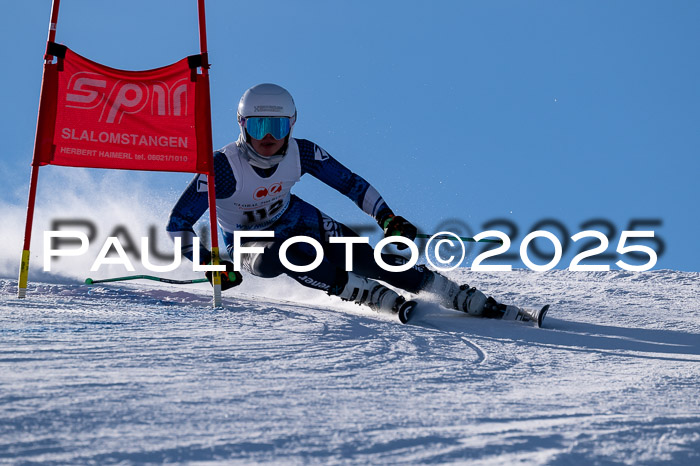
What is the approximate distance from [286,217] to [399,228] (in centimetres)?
83

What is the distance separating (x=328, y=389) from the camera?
85.6 inches

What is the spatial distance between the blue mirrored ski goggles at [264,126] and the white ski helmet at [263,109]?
0.09 ft

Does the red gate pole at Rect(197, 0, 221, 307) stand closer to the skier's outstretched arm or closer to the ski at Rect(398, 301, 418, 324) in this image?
the skier's outstretched arm

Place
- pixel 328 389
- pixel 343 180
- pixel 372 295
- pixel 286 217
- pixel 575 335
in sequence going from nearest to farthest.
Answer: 1. pixel 328 389
2. pixel 575 335
3. pixel 372 295
4. pixel 286 217
5. pixel 343 180

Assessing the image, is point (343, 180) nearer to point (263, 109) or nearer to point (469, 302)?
point (263, 109)

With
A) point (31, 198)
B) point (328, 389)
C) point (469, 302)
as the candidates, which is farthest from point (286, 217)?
point (328, 389)

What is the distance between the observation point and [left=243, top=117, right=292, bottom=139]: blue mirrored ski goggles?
15.4 feet

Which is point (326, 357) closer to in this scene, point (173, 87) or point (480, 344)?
point (480, 344)

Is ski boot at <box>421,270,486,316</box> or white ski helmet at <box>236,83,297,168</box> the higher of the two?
white ski helmet at <box>236,83,297,168</box>

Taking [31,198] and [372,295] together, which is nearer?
[372,295]

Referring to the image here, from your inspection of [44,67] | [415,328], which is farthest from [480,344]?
[44,67]

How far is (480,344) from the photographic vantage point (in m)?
3.46

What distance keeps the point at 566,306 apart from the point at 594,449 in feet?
13.1

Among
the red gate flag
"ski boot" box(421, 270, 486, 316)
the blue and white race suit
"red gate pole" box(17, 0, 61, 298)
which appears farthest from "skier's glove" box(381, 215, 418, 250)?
"red gate pole" box(17, 0, 61, 298)
